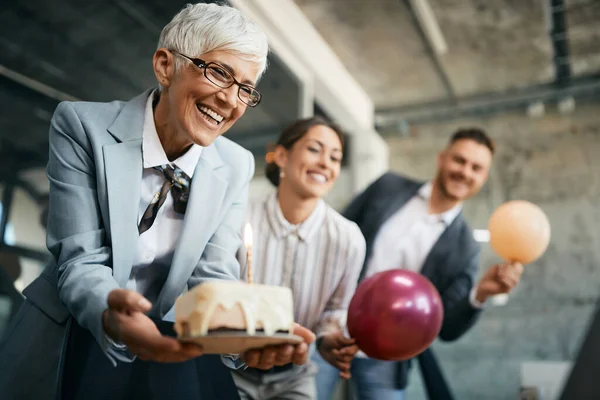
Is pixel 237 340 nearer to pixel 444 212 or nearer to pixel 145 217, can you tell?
pixel 145 217

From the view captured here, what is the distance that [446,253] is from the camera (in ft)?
8.84

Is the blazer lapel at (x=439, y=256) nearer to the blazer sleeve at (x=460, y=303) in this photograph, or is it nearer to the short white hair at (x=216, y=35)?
the blazer sleeve at (x=460, y=303)

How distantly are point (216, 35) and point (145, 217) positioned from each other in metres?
0.43

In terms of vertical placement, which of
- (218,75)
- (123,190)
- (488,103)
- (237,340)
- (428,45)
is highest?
(428,45)

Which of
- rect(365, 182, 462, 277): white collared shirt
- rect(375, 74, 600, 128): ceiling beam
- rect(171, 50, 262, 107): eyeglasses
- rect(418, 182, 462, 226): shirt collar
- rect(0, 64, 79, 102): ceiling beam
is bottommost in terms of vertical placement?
rect(365, 182, 462, 277): white collared shirt

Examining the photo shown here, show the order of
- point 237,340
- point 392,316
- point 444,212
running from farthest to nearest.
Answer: point 444,212
point 392,316
point 237,340

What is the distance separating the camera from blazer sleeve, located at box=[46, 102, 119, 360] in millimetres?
1200

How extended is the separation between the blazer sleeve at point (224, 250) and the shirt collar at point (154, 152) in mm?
138

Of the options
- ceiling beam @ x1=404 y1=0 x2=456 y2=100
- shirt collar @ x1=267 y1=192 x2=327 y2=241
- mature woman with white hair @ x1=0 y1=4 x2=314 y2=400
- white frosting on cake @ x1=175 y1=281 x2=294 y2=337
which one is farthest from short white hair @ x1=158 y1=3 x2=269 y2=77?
ceiling beam @ x1=404 y1=0 x2=456 y2=100

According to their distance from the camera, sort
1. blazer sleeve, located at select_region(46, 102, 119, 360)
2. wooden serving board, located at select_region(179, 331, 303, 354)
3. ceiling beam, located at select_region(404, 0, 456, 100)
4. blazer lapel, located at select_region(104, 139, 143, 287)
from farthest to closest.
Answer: ceiling beam, located at select_region(404, 0, 456, 100), blazer lapel, located at select_region(104, 139, 143, 287), blazer sleeve, located at select_region(46, 102, 119, 360), wooden serving board, located at select_region(179, 331, 303, 354)

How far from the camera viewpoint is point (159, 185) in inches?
56.5

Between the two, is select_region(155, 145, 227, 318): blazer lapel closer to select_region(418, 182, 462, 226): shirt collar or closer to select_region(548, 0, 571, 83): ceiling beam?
select_region(418, 182, 462, 226): shirt collar

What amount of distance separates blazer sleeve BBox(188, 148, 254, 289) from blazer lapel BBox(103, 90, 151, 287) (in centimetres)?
17

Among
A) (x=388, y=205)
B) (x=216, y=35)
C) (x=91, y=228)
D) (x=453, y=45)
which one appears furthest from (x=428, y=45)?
(x=91, y=228)
